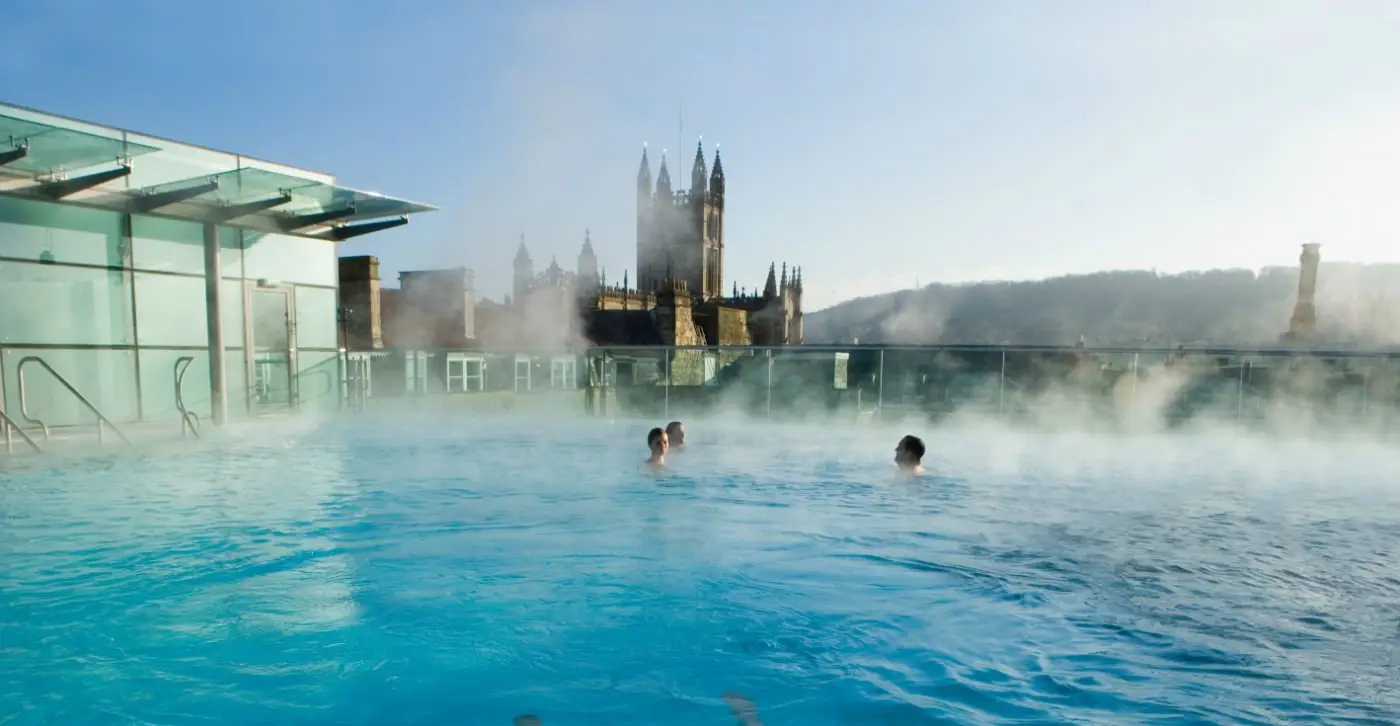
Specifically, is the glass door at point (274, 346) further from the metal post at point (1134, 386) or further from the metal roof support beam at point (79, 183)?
the metal post at point (1134, 386)

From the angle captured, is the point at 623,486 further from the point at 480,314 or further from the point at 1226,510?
the point at 480,314

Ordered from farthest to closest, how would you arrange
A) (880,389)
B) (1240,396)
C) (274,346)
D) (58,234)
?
(274,346) < (880,389) < (1240,396) < (58,234)

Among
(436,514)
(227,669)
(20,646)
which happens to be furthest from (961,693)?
(436,514)

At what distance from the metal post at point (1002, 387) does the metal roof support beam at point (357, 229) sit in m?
10.3

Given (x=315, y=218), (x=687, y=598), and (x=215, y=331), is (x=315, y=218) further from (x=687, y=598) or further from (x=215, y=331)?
(x=687, y=598)

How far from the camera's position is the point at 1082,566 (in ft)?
17.3

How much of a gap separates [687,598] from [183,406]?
33.3 ft

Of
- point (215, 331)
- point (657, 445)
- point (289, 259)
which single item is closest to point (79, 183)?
point (215, 331)

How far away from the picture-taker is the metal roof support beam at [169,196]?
1027 centimetres

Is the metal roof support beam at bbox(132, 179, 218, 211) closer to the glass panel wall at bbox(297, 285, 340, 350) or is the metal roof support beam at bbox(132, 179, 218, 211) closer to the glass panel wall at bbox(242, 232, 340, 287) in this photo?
the glass panel wall at bbox(242, 232, 340, 287)

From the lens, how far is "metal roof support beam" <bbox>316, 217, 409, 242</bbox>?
13.5m

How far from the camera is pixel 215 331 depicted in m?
11.9

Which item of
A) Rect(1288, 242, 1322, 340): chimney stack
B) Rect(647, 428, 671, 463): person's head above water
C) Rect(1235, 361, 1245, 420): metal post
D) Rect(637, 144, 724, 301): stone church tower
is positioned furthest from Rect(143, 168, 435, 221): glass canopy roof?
Rect(637, 144, 724, 301): stone church tower

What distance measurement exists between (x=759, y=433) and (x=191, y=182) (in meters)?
8.97
